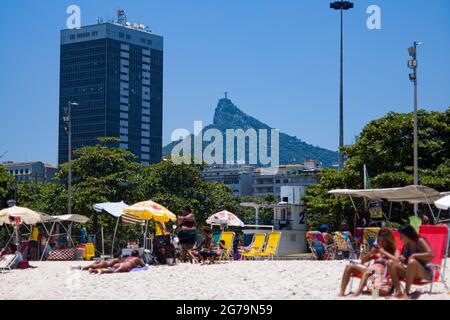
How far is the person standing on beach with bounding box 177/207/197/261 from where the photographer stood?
1920cm

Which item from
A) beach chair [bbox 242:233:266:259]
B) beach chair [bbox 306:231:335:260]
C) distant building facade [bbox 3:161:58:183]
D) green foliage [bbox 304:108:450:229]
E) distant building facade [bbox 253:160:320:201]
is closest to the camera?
beach chair [bbox 306:231:335:260]

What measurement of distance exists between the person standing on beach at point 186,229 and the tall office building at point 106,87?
16091cm

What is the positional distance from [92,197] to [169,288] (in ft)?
116

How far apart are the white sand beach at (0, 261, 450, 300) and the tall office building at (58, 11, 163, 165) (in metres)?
164

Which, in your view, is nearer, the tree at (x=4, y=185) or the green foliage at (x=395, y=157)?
the green foliage at (x=395, y=157)

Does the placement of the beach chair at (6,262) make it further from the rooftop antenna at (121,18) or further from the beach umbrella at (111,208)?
the rooftop antenna at (121,18)

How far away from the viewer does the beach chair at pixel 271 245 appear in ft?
74.0

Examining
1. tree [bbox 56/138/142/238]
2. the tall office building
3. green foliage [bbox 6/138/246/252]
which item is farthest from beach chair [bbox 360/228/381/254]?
the tall office building

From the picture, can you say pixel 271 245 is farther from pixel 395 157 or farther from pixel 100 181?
pixel 100 181

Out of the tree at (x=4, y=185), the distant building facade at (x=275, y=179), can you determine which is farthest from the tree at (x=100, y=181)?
the distant building facade at (x=275, y=179)

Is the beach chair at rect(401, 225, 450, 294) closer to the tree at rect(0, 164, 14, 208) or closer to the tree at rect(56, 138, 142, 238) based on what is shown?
the tree at rect(56, 138, 142, 238)

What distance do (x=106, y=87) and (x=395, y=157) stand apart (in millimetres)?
154815

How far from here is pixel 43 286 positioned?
49.6ft

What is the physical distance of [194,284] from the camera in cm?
1391
